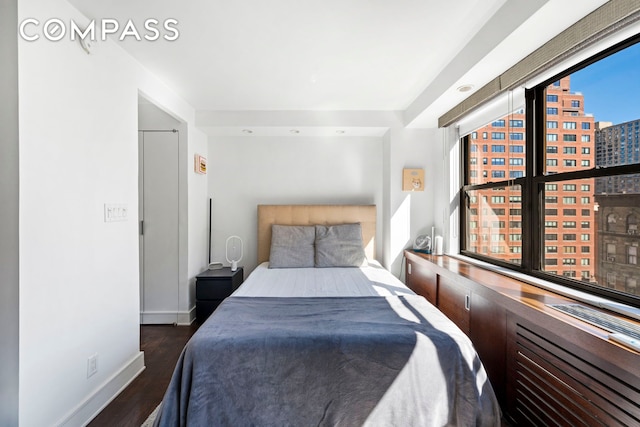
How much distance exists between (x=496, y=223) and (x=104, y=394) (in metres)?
3.29

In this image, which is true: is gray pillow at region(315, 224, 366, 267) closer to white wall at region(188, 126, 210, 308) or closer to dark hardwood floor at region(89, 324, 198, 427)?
white wall at region(188, 126, 210, 308)

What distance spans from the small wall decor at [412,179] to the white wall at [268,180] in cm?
45

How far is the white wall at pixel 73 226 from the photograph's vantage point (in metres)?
1.45

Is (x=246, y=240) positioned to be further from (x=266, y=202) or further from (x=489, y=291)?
(x=489, y=291)

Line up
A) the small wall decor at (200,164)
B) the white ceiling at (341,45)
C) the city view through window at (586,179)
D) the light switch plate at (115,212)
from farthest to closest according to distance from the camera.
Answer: the small wall decor at (200,164), the light switch plate at (115,212), the white ceiling at (341,45), the city view through window at (586,179)

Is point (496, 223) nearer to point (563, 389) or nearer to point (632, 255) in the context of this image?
point (632, 255)

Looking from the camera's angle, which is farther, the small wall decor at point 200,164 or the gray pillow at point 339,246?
the small wall decor at point 200,164

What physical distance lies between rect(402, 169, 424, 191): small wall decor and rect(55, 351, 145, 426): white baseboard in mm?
3078

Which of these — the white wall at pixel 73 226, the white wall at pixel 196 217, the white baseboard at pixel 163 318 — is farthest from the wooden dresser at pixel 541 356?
the white baseboard at pixel 163 318

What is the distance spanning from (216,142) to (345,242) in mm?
2127

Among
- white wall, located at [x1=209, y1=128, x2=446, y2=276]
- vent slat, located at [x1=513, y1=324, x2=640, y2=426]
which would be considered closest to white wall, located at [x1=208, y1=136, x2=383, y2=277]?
white wall, located at [x1=209, y1=128, x2=446, y2=276]

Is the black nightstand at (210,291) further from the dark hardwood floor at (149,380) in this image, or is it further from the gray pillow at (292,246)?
the gray pillow at (292,246)

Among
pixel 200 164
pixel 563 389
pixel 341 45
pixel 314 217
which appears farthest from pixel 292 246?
pixel 563 389

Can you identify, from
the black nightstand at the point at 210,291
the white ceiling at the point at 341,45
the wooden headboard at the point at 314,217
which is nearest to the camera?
the white ceiling at the point at 341,45
